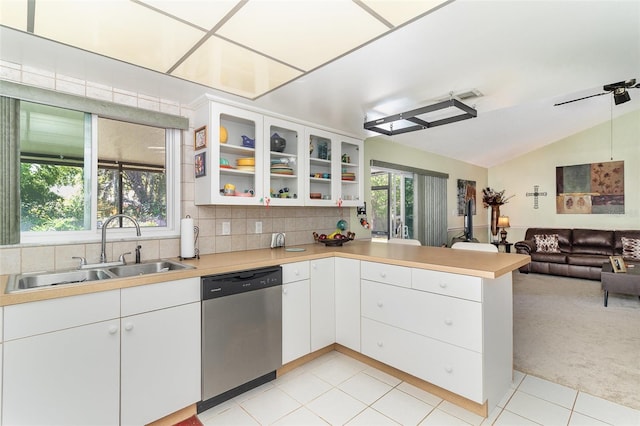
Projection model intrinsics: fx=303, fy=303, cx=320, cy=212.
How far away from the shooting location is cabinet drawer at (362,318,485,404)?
6.09 feet

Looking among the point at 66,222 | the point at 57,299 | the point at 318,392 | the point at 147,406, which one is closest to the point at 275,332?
the point at 318,392

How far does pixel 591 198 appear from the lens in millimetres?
6121

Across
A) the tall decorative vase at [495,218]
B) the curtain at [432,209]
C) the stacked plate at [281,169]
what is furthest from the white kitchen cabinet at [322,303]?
the tall decorative vase at [495,218]

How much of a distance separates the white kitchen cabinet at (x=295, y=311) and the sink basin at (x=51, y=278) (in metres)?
1.17

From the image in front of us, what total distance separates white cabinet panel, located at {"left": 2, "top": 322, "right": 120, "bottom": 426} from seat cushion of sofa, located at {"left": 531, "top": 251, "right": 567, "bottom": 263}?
21.9 ft

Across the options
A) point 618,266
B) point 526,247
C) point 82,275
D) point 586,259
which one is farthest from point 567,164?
point 82,275

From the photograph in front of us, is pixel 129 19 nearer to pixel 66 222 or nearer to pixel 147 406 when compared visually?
pixel 66 222

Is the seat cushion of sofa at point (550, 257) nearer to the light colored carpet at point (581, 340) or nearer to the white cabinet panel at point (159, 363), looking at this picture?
the light colored carpet at point (581, 340)

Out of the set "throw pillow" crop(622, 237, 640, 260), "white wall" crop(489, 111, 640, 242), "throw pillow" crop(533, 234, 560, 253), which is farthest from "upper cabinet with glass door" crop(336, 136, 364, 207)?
"white wall" crop(489, 111, 640, 242)

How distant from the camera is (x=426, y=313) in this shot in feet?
6.79

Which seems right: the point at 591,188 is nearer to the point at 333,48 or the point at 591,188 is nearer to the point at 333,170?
the point at 333,170

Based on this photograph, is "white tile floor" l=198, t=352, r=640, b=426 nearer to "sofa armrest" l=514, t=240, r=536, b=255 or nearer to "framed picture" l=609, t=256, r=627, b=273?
"framed picture" l=609, t=256, r=627, b=273

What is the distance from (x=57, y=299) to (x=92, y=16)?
4.40 feet

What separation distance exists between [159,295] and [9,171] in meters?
1.19
